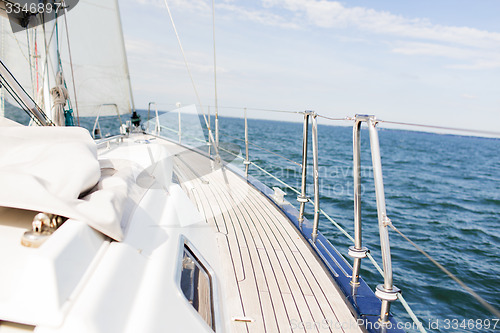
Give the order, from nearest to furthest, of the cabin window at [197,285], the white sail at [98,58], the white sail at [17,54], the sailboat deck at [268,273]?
the cabin window at [197,285]
the sailboat deck at [268,273]
the white sail at [17,54]
the white sail at [98,58]

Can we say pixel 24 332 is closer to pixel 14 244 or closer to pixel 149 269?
pixel 14 244

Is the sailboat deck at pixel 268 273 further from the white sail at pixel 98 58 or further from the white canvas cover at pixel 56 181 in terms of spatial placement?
the white sail at pixel 98 58

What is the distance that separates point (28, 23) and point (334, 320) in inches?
146

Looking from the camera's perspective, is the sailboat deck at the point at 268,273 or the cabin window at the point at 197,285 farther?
the sailboat deck at the point at 268,273

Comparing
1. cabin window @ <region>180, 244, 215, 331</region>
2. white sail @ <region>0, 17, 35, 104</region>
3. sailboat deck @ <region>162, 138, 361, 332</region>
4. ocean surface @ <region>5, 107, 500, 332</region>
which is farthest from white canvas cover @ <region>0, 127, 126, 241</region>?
white sail @ <region>0, 17, 35, 104</region>

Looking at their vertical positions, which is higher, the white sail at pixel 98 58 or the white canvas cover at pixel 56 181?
the white sail at pixel 98 58

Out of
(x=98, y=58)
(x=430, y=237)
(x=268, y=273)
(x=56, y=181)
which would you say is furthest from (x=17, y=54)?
(x=430, y=237)

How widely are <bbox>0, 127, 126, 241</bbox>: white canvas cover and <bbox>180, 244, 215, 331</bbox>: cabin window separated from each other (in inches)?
14.0

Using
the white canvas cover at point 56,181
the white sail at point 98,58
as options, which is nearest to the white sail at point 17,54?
the white sail at point 98,58

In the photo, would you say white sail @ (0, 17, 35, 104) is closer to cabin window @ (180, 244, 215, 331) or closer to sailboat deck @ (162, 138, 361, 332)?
sailboat deck @ (162, 138, 361, 332)

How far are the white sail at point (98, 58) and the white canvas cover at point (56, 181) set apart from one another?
3.43m

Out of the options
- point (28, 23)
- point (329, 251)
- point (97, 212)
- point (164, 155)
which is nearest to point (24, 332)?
point (97, 212)

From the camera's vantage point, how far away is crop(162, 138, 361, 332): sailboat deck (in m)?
1.65

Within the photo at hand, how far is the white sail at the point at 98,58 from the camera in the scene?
4.82 m
